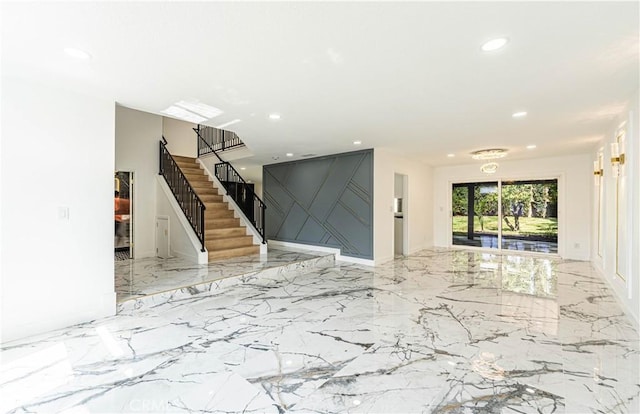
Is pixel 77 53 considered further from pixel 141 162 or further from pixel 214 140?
pixel 214 140

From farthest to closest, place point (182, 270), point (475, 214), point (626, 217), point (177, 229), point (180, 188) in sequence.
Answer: point (475, 214) < point (180, 188) < point (177, 229) < point (182, 270) < point (626, 217)

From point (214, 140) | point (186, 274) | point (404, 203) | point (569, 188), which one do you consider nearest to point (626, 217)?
point (569, 188)

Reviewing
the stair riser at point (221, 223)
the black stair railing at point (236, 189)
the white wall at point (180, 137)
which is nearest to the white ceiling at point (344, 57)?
the stair riser at point (221, 223)

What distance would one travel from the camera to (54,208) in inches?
117

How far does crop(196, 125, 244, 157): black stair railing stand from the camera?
26.6 ft

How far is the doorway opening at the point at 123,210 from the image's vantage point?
258 inches

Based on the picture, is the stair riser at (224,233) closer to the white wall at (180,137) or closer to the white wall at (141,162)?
the white wall at (141,162)

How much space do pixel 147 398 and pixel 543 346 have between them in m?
3.25

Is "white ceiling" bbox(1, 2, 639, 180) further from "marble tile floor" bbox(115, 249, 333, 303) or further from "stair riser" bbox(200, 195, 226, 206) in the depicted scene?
"stair riser" bbox(200, 195, 226, 206)

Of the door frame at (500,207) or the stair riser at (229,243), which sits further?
the door frame at (500,207)

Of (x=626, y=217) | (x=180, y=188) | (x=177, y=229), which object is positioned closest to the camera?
(x=626, y=217)

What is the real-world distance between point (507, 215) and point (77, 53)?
921 cm

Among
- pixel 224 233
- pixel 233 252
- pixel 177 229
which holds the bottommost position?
pixel 233 252

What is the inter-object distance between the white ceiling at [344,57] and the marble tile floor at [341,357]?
2470 mm
